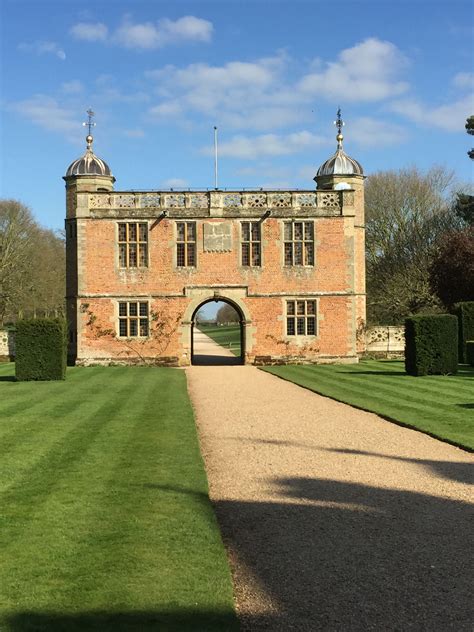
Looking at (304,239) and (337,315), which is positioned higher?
(304,239)

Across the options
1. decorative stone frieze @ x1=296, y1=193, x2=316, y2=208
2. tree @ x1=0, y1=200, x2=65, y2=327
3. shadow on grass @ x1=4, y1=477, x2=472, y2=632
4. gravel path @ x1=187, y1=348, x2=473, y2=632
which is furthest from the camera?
tree @ x1=0, y1=200, x2=65, y2=327

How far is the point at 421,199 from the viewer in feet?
147

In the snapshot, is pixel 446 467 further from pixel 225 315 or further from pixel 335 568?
pixel 225 315

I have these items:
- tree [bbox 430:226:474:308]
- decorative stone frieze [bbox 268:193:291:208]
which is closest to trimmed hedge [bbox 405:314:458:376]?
decorative stone frieze [bbox 268:193:291:208]

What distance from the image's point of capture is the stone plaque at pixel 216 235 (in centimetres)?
2791

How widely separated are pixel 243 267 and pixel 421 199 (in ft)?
70.2

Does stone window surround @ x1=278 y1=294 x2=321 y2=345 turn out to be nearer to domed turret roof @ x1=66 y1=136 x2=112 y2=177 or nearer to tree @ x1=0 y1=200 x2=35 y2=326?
domed turret roof @ x1=66 y1=136 x2=112 y2=177

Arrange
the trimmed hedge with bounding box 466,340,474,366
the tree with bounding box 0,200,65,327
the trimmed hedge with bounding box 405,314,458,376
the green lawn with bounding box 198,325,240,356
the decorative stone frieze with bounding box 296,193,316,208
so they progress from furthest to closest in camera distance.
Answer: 1. the tree with bounding box 0,200,65,327
2. the green lawn with bounding box 198,325,240,356
3. the decorative stone frieze with bounding box 296,193,316,208
4. the trimmed hedge with bounding box 466,340,474,366
5. the trimmed hedge with bounding box 405,314,458,376

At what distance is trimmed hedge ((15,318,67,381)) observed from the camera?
1991 cm

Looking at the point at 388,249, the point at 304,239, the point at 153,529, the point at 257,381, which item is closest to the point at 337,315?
the point at 304,239

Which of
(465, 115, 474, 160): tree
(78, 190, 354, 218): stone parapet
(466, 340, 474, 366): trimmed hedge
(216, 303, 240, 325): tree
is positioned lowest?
(466, 340, 474, 366): trimmed hedge

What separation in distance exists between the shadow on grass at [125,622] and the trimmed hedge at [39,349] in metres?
16.3

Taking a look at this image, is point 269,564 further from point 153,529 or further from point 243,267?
point 243,267

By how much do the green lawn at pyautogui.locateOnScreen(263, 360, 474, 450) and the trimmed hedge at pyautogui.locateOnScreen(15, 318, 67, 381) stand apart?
7170 millimetres
